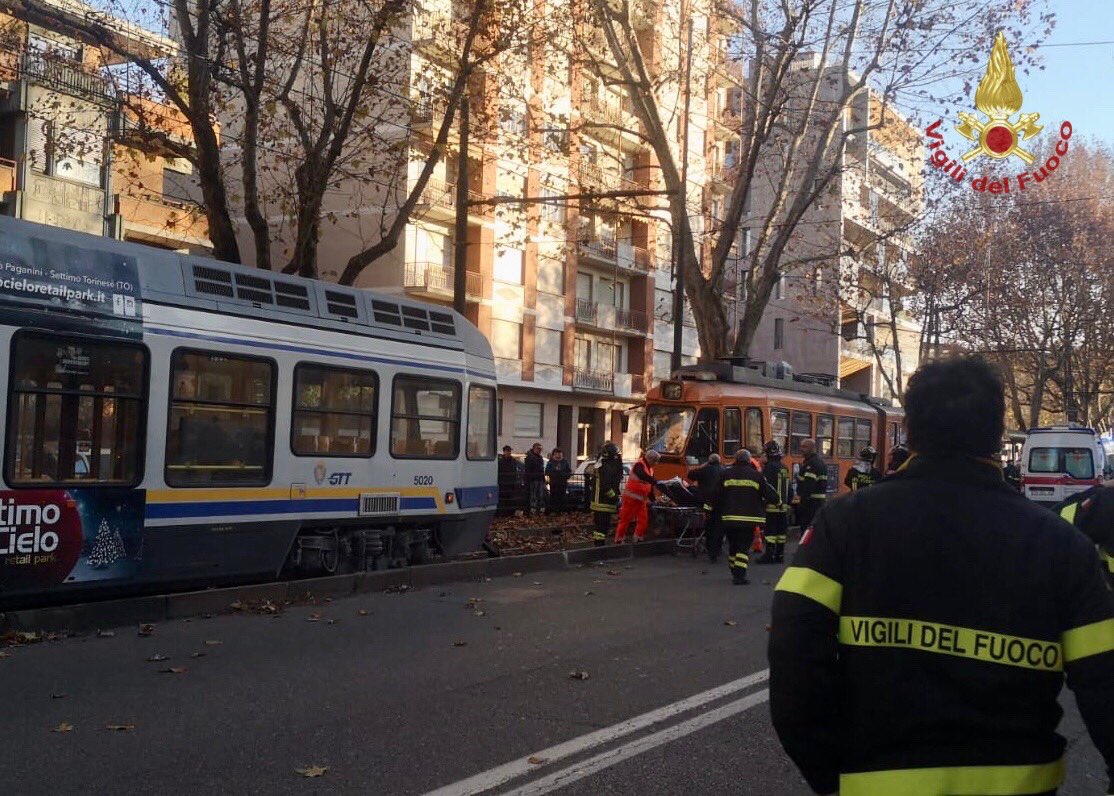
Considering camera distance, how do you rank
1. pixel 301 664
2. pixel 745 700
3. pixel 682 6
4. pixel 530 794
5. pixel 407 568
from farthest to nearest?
pixel 682 6
pixel 407 568
pixel 301 664
pixel 745 700
pixel 530 794

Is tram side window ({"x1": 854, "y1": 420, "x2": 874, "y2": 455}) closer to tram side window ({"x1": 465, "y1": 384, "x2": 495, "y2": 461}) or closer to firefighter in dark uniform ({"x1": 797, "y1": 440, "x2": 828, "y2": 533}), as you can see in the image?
firefighter in dark uniform ({"x1": 797, "y1": 440, "x2": 828, "y2": 533})

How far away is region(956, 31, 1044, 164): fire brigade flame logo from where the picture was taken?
18.2m

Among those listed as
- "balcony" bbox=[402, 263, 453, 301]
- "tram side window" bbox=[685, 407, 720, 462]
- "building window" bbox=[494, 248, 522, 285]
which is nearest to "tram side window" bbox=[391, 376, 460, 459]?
"tram side window" bbox=[685, 407, 720, 462]

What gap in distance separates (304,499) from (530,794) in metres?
7.33

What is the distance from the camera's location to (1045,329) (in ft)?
125

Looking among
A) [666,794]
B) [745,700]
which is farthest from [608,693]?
[666,794]

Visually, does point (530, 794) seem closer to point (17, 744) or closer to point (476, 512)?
point (17, 744)

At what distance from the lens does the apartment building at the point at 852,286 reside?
37.5 metres

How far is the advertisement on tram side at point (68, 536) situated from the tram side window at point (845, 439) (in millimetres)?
19322

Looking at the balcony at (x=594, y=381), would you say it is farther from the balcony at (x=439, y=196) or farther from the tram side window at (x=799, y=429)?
the tram side window at (x=799, y=429)

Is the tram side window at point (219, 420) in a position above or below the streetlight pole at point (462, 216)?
below

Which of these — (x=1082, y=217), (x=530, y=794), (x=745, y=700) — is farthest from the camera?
(x=1082, y=217)

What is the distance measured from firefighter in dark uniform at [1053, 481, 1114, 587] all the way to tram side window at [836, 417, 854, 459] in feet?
65.3

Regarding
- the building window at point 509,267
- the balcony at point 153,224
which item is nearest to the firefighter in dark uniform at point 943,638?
the balcony at point 153,224
